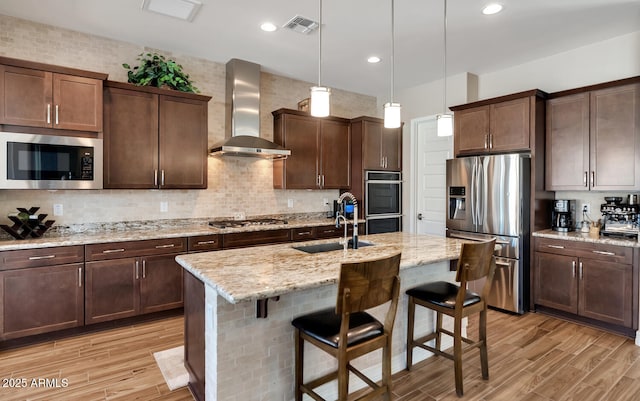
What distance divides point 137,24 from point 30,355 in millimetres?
3023

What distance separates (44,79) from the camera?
312 centimetres

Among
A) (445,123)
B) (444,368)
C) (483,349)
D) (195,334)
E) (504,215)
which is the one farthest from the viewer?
(504,215)

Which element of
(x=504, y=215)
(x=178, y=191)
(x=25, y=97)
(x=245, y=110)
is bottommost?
(x=504, y=215)

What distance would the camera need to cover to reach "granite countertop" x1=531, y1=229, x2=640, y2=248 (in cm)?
325

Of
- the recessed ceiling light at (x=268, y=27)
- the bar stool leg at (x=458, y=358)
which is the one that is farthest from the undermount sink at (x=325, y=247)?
the recessed ceiling light at (x=268, y=27)

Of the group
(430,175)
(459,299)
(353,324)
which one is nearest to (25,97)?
(353,324)

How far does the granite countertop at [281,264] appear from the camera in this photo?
5.48ft

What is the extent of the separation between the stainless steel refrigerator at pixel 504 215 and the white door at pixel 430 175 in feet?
3.19

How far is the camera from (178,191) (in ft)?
A: 13.8

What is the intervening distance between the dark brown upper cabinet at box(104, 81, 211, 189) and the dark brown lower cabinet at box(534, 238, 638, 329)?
380 centimetres

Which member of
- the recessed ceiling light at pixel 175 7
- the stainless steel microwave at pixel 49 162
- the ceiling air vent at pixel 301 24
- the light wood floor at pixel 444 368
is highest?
the ceiling air vent at pixel 301 24

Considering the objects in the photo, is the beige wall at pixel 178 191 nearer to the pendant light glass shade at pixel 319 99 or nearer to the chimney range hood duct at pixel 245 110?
the chimney range hood duct at pixel 245 110

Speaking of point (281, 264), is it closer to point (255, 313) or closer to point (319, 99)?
point (255, 313)

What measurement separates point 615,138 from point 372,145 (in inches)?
107
